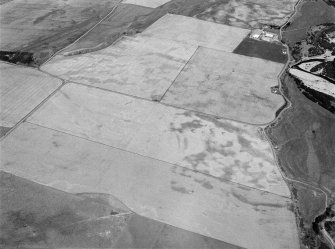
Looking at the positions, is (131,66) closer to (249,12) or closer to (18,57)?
(18,57)

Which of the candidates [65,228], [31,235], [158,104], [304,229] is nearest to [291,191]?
[304,229]

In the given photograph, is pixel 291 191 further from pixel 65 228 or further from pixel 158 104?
pixel 65 228

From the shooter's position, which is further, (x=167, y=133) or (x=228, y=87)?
(x=228, y=87)

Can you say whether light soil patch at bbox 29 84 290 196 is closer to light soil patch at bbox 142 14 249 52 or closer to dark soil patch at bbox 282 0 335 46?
light soil patch at bbox 142 14 249 52

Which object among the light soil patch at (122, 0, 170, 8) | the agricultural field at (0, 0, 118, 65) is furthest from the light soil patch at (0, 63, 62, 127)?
the light soil patch at (122, 0, 170, 8)

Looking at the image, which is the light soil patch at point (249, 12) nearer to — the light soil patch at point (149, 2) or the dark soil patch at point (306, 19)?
the dark soil patch at point (306, 19)

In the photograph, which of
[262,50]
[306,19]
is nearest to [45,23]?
[262,50]

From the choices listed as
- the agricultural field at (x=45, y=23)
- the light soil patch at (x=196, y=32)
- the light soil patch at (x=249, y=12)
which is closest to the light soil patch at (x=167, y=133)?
the agricultural field at (x=45, y=23)
